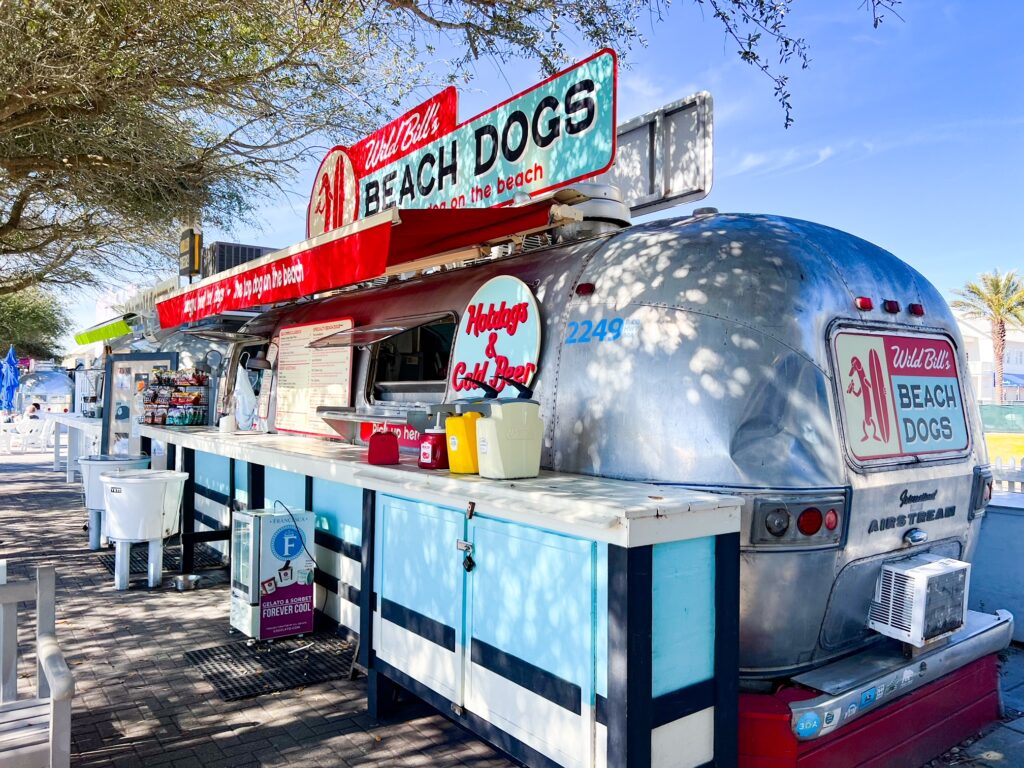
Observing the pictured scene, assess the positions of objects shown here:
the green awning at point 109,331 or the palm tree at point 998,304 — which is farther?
the palm tree at point 998,304

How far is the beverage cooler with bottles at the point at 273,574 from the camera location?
17.0 feet

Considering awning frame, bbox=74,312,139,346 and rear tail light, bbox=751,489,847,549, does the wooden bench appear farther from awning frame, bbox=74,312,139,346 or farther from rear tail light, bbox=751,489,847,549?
awning frame, bbox=74,312,139,346

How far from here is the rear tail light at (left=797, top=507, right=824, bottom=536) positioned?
3.08 meters

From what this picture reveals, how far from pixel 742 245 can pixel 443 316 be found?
209cm

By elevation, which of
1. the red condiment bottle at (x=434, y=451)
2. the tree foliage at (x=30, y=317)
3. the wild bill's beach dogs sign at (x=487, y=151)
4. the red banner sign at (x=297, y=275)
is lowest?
the red condiment bottle at (x=434, y=451)

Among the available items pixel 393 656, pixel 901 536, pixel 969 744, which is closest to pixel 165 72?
pixel 393 656

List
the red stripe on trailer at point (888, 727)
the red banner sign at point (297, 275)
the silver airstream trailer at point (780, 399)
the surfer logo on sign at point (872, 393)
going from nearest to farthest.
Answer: the red stripe on trailer at point (888, 727)
the silver airstream trailer at point (780, 399)
the surfer logo on sign at point (872, 393)
the red banner sign at point (297, 275)

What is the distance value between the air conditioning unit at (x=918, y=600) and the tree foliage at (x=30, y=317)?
25.6 m

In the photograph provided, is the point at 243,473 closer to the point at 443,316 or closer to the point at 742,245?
the point at 443,316

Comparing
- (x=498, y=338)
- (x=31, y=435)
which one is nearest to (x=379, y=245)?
(x=498, y=338)

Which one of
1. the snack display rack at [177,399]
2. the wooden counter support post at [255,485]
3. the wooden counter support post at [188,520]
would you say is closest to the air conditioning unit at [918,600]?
the wooden counter support post at [255,485]

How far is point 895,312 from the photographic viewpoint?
3674 millimetres

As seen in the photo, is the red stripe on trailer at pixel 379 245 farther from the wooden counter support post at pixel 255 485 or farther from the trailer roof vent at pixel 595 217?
the wooden counter support post at pixel 255 485

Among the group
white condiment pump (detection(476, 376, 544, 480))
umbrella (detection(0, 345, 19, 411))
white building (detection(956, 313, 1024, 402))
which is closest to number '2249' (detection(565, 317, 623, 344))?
white condiment pump (detection(476, 376, 544, 480))
